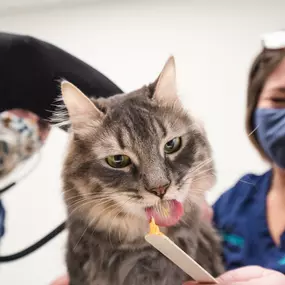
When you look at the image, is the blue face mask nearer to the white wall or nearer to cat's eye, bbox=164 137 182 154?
cat's eye, bbox=164 137 182 154

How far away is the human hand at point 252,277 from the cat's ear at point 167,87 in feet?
1.21

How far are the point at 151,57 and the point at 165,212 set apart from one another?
3.75 ft

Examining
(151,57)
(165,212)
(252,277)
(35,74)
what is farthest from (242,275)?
(151,57)

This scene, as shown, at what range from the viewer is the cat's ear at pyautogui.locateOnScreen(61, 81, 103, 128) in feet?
2.69

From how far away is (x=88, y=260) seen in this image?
0.88 meters

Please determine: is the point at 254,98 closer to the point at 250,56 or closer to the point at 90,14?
the point at 250,56

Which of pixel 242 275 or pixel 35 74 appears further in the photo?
Result: pixel 35 74

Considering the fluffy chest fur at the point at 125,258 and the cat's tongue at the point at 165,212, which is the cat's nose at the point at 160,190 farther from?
the fluffy chest fur at the point at 125,258

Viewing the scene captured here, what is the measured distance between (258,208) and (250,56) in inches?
35.7

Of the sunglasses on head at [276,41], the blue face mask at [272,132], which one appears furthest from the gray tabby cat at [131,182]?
the sunglasses on head at [276,41]

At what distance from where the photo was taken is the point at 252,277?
0.79 metres

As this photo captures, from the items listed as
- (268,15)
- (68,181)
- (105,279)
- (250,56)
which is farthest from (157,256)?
(268,15)

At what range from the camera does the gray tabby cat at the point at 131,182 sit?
81cm

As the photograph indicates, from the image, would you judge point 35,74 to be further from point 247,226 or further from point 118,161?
point 247,226
